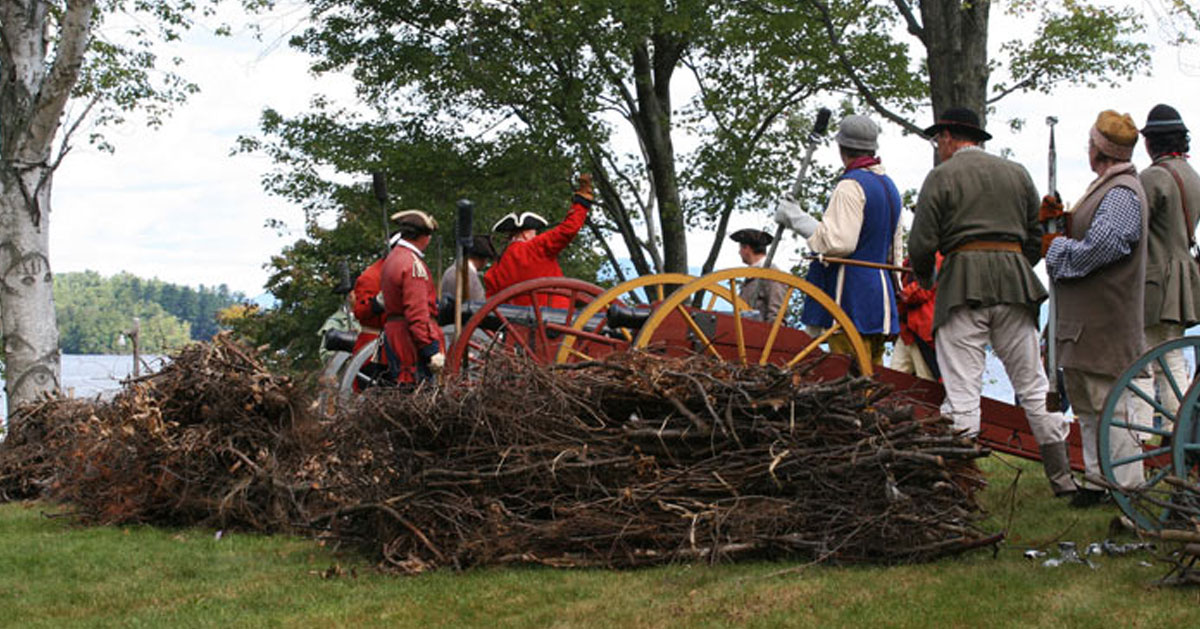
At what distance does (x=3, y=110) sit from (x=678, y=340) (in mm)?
7831

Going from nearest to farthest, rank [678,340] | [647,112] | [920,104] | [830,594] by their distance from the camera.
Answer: [830,594]
[678,340]
[920,104]
[647,112]

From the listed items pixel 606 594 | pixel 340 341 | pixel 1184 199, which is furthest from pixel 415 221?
pixel 1184 199

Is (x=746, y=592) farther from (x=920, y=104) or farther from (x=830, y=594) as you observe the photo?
(x=920, y=104)

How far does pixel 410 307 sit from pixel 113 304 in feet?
208

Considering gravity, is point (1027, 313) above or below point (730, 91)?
below

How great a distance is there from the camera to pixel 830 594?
4895mm

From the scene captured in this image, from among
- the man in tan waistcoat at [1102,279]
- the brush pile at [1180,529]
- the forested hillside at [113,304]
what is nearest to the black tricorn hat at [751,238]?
the man in tan waistcoat at [1102,279]

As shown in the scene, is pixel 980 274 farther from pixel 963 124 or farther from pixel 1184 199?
pixel 1184 199

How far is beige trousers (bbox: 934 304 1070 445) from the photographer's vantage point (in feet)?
20.9

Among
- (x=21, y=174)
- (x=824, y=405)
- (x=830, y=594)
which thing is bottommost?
(x=830, y=594)

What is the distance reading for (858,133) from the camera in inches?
285

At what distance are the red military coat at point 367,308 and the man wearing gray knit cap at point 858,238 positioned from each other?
3954mm

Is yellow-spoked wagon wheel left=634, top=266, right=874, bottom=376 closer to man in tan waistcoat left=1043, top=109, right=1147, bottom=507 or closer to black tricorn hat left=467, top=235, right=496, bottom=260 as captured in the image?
man in tan waistcoat left=1043, top=109, right=1147, bottom=507

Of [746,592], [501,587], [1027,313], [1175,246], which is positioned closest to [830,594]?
[746,592]
